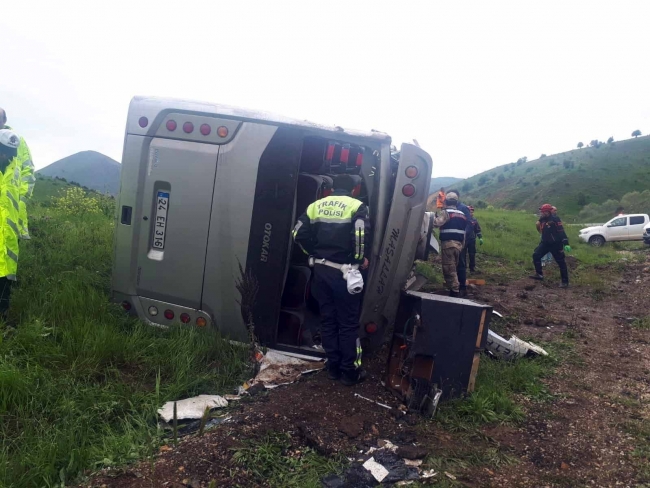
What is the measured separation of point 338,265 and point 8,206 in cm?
264

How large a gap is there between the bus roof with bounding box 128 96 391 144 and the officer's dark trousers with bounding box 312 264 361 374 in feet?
3.66

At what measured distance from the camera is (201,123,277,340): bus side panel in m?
3.78

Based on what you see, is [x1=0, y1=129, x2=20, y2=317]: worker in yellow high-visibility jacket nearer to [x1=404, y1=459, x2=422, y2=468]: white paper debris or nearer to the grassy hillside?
[x1=404, y1=459, x2=422, y2=468]: white paper debris

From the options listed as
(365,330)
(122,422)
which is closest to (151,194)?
(122,422)

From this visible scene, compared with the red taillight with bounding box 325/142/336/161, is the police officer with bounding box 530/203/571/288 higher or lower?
lower

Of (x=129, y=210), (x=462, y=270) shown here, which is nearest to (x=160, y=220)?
(x=129, y=210)

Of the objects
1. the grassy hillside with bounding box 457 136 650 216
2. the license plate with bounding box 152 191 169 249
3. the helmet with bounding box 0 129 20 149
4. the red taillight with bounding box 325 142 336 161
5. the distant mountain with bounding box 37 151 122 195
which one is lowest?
the distant mountain with bounding box 37 151 122 195

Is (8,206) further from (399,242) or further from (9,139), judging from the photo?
(399,242)

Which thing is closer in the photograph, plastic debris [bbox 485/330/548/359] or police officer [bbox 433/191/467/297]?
plastic debris [bbox 485/330/548/359]

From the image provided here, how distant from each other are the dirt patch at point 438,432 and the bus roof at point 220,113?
1943mm

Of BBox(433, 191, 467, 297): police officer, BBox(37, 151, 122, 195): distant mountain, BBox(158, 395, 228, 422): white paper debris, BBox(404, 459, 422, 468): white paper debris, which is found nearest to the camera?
BBox(404, 459, 422, 468): white paper debris

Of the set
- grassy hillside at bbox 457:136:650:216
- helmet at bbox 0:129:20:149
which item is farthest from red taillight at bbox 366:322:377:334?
grassy hillside at bbox 457:136:650:216

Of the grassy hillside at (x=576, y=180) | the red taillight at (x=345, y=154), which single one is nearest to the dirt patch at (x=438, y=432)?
the red taillight at (x=345, y=154)

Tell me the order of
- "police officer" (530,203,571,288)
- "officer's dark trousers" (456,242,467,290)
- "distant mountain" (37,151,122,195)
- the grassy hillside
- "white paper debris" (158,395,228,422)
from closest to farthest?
1. "white paper debris" (158,395,228,422)
2. "officer's dark trousers" (456,242,467,290)
3. "police officer" (530,203,571,288)
4. "distant mountain" (37,151,122,195)
5. the grassy hillside
